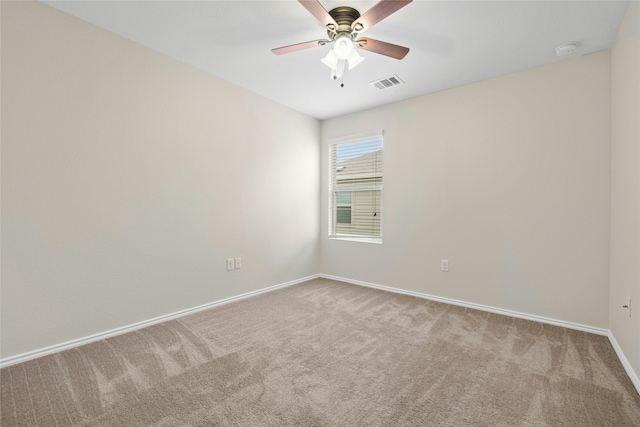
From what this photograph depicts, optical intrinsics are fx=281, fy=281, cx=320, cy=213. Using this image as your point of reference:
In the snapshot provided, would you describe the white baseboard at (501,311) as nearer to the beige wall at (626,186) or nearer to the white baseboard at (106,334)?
the beige wall at (626,186)

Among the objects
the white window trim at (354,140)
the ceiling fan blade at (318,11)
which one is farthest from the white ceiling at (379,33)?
the white window trim at (354,140)

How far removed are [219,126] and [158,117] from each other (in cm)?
64

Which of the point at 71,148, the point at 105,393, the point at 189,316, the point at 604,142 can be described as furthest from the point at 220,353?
the point at 604,142

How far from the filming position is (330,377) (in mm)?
1853

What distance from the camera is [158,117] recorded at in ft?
8.75

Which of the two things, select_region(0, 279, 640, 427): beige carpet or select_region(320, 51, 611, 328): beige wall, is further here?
select_region(320, 51, 611, 328): beige wall

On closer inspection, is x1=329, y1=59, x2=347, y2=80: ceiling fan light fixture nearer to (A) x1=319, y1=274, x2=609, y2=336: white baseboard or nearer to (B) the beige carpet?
(B) the beige carpet

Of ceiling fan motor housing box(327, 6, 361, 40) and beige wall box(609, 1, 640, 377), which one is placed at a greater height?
ceiling fan motor housing box(327, 6, 361, 40)

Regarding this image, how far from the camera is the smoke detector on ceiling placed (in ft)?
7.82

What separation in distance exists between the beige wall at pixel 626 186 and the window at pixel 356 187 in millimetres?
2274

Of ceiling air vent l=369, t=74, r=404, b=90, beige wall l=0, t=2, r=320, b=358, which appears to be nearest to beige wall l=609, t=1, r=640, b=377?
ceiling air vent l=369, t=74, r=404, b=90

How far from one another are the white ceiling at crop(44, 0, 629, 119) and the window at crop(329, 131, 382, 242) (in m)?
1.11

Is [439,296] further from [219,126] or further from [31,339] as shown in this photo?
[31,339]

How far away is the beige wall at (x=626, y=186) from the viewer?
183cm
